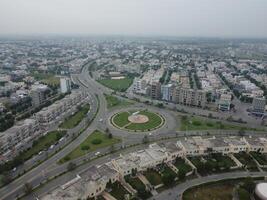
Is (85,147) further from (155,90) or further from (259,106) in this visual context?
(259,106)

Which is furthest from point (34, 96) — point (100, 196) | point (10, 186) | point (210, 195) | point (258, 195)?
point (258, 195)

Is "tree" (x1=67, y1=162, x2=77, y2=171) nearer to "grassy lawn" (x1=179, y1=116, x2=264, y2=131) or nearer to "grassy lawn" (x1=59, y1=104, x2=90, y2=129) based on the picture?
"grassy lawn" (x1=59, y1=104, x2=90, y2=129)

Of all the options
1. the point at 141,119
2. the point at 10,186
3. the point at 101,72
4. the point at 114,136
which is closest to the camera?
the point at 10,186

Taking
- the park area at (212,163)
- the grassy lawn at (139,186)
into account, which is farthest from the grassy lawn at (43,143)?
the park area at (212,163)

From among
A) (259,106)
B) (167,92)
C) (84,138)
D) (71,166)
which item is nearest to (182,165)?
(71,166)

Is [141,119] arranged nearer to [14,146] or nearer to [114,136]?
[114,136]

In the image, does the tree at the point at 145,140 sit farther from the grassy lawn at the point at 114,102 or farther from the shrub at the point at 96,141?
the grassy lawn at the point at 114,102

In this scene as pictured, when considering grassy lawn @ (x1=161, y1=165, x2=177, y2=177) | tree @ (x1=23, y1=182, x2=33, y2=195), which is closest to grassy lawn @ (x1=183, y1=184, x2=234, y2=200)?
grassy lawn @ (x1=161, y1=165, x2=177, y2=177)
